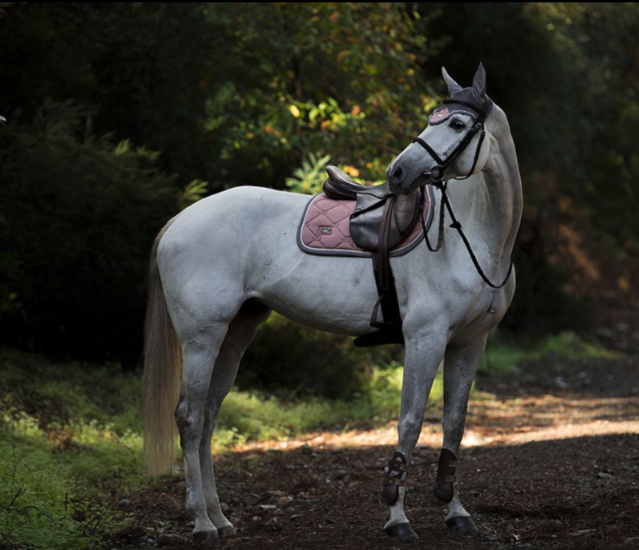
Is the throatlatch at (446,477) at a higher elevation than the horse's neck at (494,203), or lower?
lower

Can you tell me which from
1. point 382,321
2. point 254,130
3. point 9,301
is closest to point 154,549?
point 382,321

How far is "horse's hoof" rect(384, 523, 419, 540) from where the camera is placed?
4309mm

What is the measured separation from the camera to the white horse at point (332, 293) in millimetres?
4309

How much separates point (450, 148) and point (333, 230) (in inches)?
31.9

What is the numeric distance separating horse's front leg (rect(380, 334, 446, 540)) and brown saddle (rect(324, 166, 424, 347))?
220mm

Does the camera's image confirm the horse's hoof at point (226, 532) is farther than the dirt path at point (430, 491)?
Yes

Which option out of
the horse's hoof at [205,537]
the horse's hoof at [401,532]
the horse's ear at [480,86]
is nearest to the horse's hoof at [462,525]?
the horse's hoof at [401,532]

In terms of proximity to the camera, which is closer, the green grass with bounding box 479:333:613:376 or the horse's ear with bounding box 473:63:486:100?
the horse's ear with bounding box 473:63:486:100

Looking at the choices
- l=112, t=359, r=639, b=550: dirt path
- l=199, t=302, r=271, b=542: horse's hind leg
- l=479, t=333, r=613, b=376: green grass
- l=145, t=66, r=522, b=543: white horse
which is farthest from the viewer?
l=479, t=333, r=613, b=376: green grass

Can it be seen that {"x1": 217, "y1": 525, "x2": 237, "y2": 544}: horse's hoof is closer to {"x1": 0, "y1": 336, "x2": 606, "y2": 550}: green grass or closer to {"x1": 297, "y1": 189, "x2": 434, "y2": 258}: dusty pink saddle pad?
{"x1": 0, "y1": 336, "x2": 606, "y2": 550}: green grass

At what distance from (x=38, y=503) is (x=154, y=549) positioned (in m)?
0.70

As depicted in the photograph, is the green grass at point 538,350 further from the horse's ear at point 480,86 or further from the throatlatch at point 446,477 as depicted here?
the horse's ear at point 480,86

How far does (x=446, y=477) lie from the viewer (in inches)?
181

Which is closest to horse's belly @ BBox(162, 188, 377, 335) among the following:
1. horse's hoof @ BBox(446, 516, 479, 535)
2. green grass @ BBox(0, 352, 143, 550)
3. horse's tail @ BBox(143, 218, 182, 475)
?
horse's tail @ BBox(143, 218, 182, 475)
